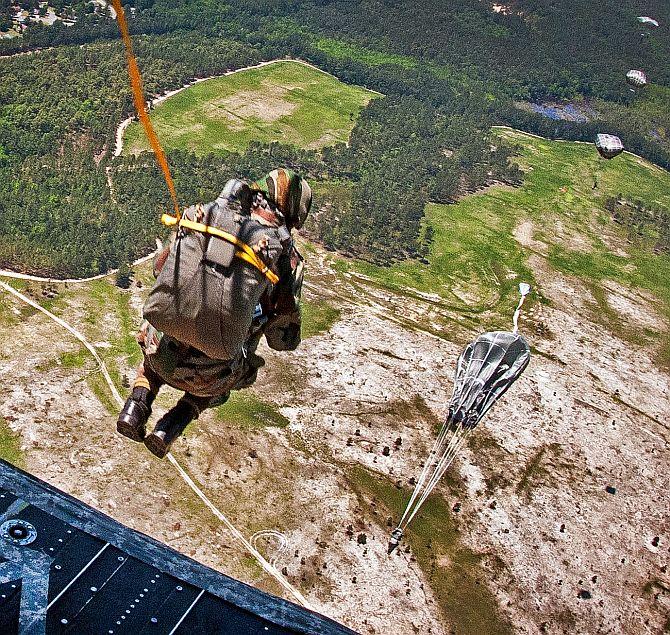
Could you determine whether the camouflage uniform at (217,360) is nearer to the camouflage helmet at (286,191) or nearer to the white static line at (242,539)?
the camouflage helmet at (286,191)

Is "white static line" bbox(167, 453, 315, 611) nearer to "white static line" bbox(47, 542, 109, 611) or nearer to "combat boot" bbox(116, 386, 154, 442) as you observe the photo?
"combat boot" bbox(116, 386, 154, 442)

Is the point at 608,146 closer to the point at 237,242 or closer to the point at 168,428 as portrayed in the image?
the point at 168,428

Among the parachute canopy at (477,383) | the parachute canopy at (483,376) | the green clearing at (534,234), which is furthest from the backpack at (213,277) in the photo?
the green clearing at (534,234)

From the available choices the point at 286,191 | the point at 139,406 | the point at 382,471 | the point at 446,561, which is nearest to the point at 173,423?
the point at 139,406

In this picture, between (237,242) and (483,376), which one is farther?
(483,376)

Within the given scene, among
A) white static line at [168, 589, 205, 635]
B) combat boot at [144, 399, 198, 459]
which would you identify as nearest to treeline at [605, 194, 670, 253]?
combat boot at [144, 399, 198, 459]
